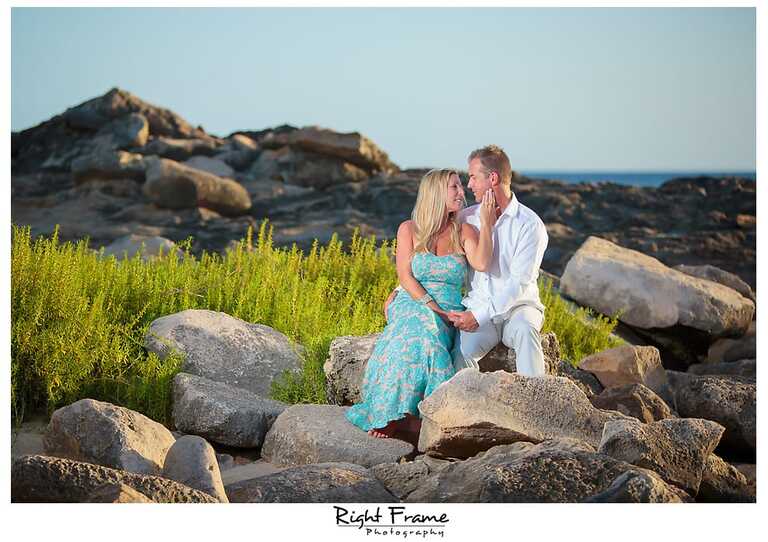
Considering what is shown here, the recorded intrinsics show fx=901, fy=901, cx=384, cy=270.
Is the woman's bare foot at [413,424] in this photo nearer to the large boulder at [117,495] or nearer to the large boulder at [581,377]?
the large boulder at [117,495]

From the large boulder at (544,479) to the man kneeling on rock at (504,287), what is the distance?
40.7 inches

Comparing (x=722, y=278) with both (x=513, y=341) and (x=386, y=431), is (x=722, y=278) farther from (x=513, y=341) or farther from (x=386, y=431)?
(x=386, y=431)

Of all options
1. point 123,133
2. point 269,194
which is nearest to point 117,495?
point 269,194

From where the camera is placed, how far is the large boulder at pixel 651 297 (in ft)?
33.2

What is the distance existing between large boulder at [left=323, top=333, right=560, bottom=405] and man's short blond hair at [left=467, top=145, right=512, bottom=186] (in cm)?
117

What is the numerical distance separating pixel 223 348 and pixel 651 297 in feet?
18.0

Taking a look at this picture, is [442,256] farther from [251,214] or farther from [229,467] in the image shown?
[251,214]

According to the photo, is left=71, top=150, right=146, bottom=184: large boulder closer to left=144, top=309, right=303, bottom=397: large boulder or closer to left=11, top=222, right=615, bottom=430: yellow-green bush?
left=11, top=222, right=615, bottom=430: yellow-green bush

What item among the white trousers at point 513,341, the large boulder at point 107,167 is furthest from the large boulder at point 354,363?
the large boulder at point 107,167

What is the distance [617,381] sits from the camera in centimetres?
786

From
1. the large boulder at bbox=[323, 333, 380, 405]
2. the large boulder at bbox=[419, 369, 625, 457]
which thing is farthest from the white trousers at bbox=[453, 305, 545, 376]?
the large boulder at bbox=[323, 333, 380, 405]

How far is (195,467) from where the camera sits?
474cm

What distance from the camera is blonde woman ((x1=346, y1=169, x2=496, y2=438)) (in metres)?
5.67
